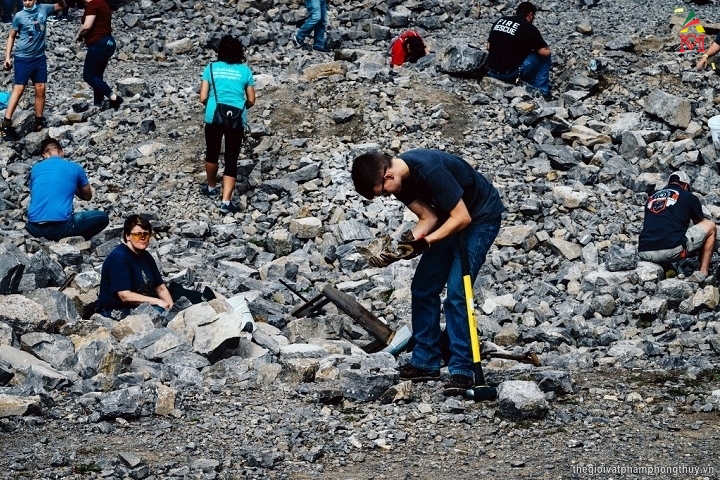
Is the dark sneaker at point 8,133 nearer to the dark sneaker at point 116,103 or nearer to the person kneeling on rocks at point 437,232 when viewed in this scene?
the dark sneaker at point 116,103

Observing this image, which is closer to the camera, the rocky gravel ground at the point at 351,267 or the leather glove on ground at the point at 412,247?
the rocky gravel ground at the point at 351,267

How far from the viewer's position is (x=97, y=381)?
618cm

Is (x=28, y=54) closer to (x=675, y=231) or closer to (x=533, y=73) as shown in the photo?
(x=533, y=73)

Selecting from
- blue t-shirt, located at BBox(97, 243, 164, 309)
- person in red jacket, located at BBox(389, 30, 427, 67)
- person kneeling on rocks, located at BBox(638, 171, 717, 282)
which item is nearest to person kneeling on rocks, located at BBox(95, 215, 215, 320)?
blue t-shirt, located at BBox(97, 243, 164, 309)

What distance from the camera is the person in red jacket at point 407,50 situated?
14.3m

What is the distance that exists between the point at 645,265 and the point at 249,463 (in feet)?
17.0

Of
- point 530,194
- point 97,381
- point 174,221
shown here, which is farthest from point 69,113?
point 97,381

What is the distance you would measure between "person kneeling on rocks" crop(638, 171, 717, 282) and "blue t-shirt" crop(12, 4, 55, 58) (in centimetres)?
762

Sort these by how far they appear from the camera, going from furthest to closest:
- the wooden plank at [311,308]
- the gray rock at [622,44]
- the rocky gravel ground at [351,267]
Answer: the gray rock at [622,44] → the wooden plank at [311,308] → the rocky gravel ground at [351,267]

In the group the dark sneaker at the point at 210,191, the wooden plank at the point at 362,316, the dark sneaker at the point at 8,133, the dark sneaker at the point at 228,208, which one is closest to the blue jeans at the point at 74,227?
the dark sneaker at the point at 228,208

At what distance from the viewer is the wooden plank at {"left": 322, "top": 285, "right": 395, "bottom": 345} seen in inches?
294

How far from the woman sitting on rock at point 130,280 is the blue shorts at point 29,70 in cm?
592

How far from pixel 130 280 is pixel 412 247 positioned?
284cm

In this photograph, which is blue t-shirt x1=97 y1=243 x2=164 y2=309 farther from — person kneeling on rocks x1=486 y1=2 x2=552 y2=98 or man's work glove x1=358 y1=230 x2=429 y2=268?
person kneeling on rocks x1=486 y1=2 x2=552 y2=98
